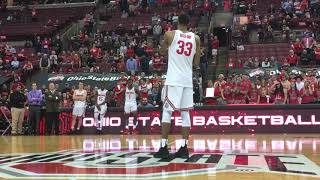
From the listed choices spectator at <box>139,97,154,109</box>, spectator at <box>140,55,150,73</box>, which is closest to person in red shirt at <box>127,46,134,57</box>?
spectator at <box>140,55,150,73</box>

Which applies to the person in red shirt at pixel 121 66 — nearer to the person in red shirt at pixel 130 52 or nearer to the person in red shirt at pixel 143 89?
the person in red shirt at pixel 130 52

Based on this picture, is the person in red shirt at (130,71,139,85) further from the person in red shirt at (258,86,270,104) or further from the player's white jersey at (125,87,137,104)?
the person in red shirt at (258,86,270,104)

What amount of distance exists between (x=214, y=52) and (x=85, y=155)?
1552 centimetres

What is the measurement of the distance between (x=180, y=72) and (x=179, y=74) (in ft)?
0.11

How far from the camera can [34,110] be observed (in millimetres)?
16453

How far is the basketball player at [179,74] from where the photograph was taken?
717 centimetres

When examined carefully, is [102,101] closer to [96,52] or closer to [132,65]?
[132,65]

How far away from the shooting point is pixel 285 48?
2188 centimetres

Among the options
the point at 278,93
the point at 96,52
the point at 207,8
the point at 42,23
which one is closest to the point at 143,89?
the point at 278,93

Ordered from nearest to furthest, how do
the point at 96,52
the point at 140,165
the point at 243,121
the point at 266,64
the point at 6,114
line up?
the point at 140,165 < the point at 243,121 < the point at 6,114 < the point at 266,64 < the point at 96,52

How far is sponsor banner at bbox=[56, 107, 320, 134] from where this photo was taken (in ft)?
48.2

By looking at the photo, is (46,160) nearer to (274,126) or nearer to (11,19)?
(274,126)

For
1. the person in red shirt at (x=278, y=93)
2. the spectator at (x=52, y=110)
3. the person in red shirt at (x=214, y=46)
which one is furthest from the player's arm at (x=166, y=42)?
the person in red shirt at (x=214, y=46)

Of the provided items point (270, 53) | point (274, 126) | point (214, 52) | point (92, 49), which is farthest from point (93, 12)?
point (274, 126)
